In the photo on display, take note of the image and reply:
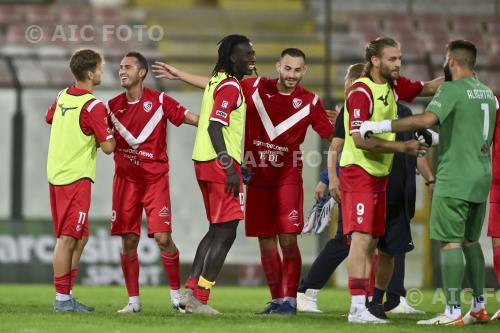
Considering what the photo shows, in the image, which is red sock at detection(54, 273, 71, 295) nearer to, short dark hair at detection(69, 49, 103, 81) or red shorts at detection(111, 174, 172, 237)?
red shorts at detection(111, 174, 172, 237)

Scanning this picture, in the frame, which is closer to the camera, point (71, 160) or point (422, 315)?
point (71, 160)

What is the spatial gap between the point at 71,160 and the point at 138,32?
434 inches

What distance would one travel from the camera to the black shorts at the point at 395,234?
8367 mm

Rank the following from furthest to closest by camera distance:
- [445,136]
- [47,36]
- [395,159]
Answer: [47,36] < [395,159] < [445,136]

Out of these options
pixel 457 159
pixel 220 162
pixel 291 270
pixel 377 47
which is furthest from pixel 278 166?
pixel 457 159

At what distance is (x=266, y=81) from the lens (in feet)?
27.7

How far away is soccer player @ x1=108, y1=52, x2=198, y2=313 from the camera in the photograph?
8398mm

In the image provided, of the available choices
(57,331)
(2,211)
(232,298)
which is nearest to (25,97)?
(2,211)

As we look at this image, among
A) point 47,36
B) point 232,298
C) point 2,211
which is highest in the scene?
point 47,36

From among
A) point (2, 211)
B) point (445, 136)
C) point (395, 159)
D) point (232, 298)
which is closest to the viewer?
point (445, 136)

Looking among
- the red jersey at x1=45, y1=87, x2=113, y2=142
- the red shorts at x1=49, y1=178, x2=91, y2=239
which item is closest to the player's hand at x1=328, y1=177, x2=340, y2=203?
the red jersey at x1=45, y1=87, x2=113, y2=142

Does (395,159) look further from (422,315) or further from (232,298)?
(232,298)

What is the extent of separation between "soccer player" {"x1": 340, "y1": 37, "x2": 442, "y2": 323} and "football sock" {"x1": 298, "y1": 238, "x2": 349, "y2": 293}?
5.24 ft

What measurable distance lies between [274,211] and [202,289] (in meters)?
0.94
